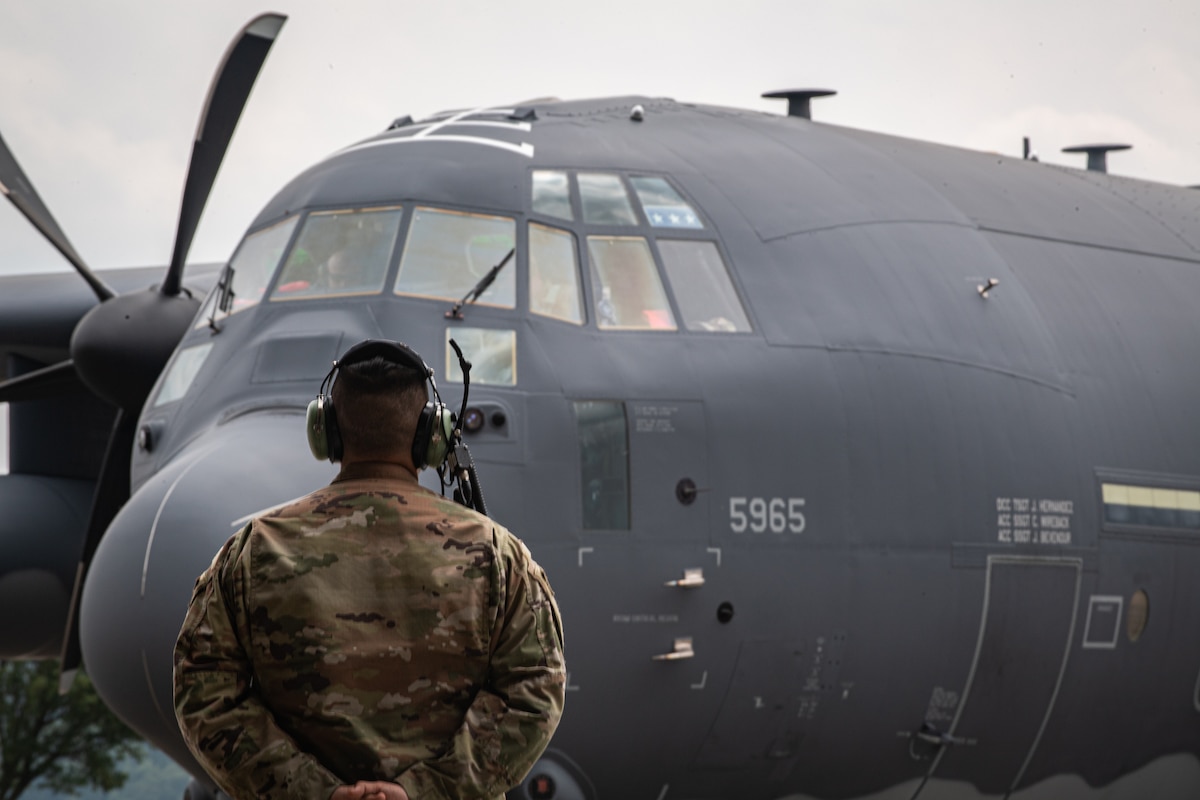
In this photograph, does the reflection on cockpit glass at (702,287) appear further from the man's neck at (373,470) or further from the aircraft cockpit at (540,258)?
the man's neck at (373,470)

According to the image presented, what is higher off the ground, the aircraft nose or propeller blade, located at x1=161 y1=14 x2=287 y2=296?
propeller blade, located at x1=161 y1=14 x2=287 y2=296

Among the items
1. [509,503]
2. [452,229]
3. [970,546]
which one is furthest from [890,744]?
[452,229]

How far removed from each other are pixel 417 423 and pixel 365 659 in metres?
0.62

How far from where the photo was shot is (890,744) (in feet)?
29.2

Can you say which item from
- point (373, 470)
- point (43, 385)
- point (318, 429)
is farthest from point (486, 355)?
point (43, 385)

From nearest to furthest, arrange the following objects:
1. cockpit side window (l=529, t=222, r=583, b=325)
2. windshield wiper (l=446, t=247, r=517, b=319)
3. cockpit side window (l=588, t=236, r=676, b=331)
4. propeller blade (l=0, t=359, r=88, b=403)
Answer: windshield wiper (l=446, t=247, r=517, b=319)
cockpit side window (l=529, t=222, r=583, b=325)
cockpit side window (l=588, t=236, r=676, b=331)
propeller blade (l=0, t=359, r=88, b=403)

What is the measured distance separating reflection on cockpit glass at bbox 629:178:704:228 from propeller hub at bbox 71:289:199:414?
3892mm

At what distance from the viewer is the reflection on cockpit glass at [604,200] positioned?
28.9 ft

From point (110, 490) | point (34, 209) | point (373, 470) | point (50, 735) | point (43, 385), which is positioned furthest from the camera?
point (50, 735)

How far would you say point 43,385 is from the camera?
13.1 m

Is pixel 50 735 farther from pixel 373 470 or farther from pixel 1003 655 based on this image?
pixel 373 470

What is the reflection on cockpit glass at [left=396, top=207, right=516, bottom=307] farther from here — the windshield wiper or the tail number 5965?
the tail number 5965

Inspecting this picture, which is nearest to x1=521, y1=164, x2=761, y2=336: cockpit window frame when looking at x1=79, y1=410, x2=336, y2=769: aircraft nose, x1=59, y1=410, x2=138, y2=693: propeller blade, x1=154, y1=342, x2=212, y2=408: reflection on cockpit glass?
x1=79, y1=410, x2=336, y2=769: aircraft nose

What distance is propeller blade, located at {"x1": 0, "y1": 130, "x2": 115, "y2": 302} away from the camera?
480 inches
